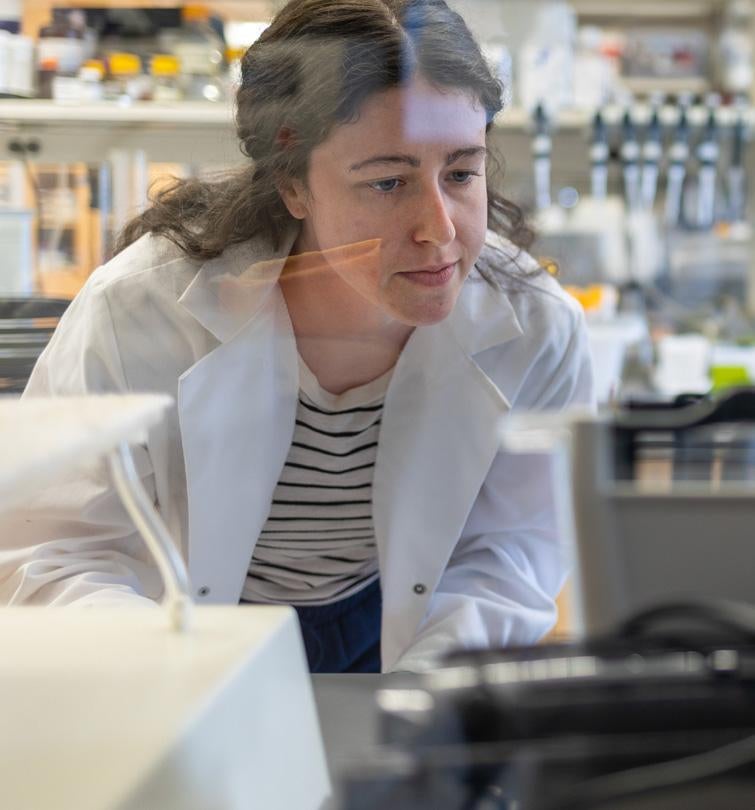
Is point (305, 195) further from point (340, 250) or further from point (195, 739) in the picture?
point (195, 739)

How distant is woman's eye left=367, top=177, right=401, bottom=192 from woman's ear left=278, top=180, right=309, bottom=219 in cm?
5

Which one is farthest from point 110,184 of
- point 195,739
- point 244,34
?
point 195,739

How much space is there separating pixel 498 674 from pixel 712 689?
3.8 inches

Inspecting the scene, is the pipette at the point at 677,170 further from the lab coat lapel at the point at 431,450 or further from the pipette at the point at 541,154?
the lab coat lapel at the point at 431,450

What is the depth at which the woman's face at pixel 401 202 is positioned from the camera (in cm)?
62

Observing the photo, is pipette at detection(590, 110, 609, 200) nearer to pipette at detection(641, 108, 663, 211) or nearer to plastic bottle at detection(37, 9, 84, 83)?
pipette at detection(641, 108, 663, 211)

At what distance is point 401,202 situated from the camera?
0.62 meters

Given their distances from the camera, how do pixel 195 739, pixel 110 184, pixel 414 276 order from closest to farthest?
pixel 195 739 → pixel 414 276 → pixel 110 184

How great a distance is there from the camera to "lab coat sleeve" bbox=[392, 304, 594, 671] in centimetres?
66

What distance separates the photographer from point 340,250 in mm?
664

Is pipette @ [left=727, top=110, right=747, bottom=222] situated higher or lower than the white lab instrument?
higher

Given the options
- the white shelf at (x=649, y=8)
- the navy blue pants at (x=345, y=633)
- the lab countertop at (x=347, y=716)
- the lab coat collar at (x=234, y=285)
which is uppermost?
the white shelf at (x=649, y=8)

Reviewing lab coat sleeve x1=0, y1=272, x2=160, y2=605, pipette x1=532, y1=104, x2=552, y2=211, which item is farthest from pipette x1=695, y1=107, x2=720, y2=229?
lab coat sleeve x1=0, y1=272, x2=160, y2=605

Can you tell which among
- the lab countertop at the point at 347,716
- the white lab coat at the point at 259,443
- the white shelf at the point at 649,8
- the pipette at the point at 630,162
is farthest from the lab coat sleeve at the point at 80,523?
the pipette at the point at 630,162
